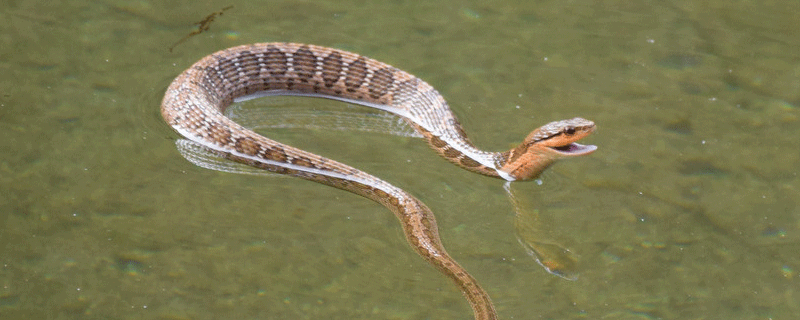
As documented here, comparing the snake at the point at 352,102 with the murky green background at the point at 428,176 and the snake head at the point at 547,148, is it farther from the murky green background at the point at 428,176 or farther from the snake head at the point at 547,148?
the murky green background at the point at 428,176

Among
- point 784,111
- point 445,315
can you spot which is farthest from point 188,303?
point 784,111

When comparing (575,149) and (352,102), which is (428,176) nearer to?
(575,149)

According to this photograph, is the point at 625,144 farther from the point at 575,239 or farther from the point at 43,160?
the point at 43,160

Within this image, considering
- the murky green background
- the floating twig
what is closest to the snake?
the murky green background

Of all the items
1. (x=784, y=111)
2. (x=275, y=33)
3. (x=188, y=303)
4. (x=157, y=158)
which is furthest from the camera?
(x=275, y=33)

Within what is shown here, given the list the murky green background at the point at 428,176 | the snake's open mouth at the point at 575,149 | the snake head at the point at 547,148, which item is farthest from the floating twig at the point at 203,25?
the snake's open mouth at the point at 575,149

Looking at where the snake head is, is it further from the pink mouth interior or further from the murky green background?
the murky green background
